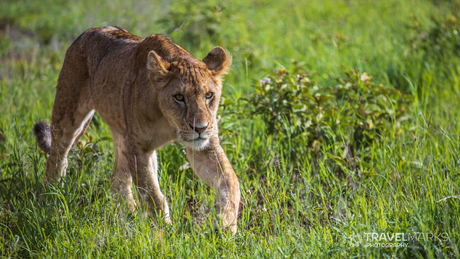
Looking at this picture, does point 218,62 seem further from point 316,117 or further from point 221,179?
point 316,117

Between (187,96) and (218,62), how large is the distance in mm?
527

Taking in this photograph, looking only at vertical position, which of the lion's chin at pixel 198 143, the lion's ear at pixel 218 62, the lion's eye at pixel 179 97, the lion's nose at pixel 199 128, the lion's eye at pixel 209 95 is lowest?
the lion's chin at pixel 198 143

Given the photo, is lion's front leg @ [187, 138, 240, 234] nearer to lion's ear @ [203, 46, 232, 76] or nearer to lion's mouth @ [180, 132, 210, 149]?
lion's mouth @ [180, 132, 210, 149]

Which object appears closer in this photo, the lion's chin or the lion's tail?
the lion's chin

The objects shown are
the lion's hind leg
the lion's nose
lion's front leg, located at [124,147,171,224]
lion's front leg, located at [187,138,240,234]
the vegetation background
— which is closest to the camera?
the vegetation background

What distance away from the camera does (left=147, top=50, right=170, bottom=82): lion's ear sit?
2.98 m

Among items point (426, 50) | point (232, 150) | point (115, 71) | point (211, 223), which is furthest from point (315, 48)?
point (211, 223)

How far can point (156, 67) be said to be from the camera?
3002 millimetres

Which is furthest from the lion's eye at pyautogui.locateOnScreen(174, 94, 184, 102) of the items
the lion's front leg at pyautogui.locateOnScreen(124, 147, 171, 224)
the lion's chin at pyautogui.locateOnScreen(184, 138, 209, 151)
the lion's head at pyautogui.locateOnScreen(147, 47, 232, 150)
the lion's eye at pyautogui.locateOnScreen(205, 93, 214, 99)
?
the lion's front leg at pyautogui.locateOnScreen(124, 147, 171, 224)

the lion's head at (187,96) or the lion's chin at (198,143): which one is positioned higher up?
the lion's head at (187,96)

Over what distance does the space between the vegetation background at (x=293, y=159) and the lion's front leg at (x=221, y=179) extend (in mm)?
103

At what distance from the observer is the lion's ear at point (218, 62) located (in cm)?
328

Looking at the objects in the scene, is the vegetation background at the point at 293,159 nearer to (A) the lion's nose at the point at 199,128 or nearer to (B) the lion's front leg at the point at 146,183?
(B) the lion's front leg at the point at 146,183

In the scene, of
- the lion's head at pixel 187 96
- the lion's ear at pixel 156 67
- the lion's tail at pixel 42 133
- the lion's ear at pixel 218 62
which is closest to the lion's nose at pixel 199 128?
the lion's head at pixel 187 96
